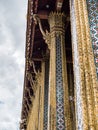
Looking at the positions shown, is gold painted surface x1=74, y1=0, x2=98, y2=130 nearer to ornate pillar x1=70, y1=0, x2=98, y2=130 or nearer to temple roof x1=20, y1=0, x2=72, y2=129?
ornate pillar x1=70, y1=0, x2=98, y2=130

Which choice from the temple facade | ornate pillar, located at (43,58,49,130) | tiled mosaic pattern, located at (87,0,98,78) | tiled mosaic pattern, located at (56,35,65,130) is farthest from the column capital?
tiled mosaic pattern, located at (87,0,98,78)

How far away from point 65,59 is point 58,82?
2.52 feet

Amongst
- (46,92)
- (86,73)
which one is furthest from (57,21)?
(86,73)

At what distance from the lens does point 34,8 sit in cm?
784

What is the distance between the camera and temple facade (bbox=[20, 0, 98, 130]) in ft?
11.2

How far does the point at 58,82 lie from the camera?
6512 mm

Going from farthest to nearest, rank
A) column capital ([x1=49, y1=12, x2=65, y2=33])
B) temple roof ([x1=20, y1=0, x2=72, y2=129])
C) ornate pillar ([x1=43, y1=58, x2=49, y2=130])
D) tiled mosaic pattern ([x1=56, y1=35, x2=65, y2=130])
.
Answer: ornate pillar ([x1=43, y1=58, x2=49, y2=130]) < temple roof ([x1=20, y1=0, x2=72, y2=129]) < column capital ([x1=49, y1=12, x2=65, y2=33]) < tiled mosaic pattern ([x1=56, y1=35, x2=65, y2=130])

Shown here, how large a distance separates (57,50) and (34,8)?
5.15ft

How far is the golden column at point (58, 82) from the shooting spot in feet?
19.4

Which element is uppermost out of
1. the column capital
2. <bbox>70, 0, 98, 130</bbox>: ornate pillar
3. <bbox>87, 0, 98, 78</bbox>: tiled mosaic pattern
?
the column capital

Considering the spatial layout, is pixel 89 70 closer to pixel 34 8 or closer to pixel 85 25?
pixel 85 25

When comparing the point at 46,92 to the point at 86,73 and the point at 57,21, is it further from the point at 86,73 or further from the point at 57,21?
the point at 86,73

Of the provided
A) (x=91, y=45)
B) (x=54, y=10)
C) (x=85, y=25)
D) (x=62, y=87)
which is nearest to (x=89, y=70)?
(x=91, y=45)

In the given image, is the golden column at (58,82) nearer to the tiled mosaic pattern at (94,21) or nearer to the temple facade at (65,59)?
the temple facade at (65,59)
